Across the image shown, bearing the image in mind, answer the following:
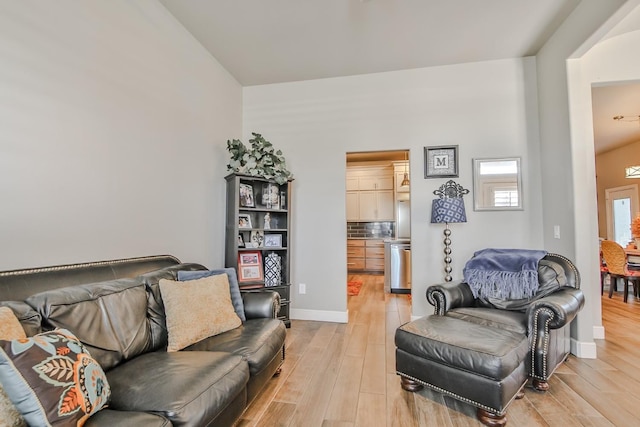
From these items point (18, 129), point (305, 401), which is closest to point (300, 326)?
point (305, 401)

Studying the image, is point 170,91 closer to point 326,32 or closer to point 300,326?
point 326,32

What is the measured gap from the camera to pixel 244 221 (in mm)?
3473

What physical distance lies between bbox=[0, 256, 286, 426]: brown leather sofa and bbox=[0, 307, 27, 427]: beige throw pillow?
0.09m

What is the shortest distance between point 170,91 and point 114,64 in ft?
1.83

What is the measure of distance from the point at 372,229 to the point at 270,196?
4.32 metres

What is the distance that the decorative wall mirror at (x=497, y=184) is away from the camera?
332 centimetres

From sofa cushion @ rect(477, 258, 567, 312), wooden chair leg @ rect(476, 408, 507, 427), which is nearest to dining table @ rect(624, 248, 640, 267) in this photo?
sofa cushion @ rect(477, 258, 567, 312)

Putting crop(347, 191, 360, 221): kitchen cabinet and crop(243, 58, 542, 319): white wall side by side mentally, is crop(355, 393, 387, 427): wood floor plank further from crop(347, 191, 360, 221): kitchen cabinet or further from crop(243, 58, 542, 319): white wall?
crop(347, 191, 360, 221): kitchen cabinet

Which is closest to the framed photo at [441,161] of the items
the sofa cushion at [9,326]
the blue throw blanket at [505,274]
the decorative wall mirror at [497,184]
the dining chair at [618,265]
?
the decorative wall mirror at [497,184]

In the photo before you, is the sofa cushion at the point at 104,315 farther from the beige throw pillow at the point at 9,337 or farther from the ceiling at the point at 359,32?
the ceiling at the point at 359,32

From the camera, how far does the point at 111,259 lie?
206 cm

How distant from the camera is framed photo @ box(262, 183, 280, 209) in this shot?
11.6 feet

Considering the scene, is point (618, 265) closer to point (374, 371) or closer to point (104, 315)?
point (374, 371)

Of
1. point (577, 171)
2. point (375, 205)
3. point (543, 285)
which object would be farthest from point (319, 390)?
point (375, 205)
